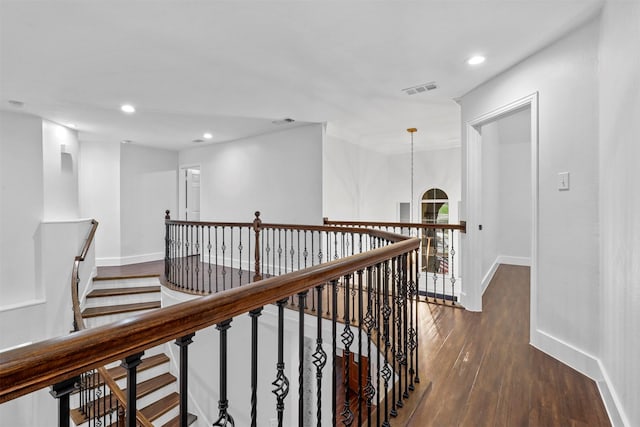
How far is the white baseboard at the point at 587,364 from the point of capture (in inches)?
68.5

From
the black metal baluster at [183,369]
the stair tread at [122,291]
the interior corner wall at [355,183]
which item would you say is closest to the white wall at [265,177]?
the interior corner wall at [355,183]

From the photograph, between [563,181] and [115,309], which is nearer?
[563,181]

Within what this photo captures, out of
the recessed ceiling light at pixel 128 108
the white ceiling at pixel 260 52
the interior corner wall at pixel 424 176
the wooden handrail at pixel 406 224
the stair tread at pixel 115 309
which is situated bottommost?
the stair tread at pixel 115 309

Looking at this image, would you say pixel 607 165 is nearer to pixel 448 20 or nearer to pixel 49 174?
pixel 448 20

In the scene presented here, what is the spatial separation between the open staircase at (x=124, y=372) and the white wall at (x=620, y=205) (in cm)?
461

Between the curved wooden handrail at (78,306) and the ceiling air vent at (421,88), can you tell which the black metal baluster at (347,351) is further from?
the ceiling air vent at (421,88)

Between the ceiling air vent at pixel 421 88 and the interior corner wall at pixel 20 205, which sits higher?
the ceiling air vent at pixel 421 88

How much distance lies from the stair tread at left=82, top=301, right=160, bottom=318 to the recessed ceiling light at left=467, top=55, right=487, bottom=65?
577 centimetres

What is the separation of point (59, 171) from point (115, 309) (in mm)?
2475

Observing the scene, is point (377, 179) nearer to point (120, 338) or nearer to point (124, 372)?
point (124, 372)

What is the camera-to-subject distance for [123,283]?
18.8 ft

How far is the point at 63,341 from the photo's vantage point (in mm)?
588

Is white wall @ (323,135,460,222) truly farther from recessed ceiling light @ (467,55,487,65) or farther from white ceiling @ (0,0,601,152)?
recessed ceiling light @ (467,55,487,65)

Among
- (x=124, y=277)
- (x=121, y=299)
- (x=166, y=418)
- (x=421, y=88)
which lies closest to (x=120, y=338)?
(x=421, y=88)
